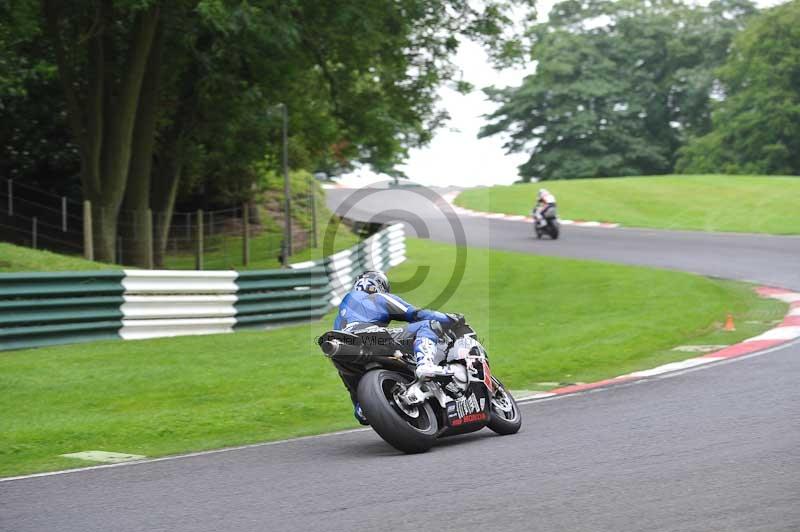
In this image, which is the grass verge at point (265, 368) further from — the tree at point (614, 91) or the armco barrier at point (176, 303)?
the tree at point (614, 91)

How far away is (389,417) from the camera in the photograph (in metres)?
8.32

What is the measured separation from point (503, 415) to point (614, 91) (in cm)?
6804

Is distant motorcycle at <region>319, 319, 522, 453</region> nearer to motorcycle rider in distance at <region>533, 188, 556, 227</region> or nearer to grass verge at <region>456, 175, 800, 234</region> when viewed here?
motorcycle rider in distance at <region>533, 188, 556, 227</region>

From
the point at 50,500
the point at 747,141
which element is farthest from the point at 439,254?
the point at 747,141

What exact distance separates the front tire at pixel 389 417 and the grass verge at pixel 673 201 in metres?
26.7

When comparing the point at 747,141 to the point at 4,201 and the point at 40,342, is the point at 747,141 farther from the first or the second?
the point at 40,342

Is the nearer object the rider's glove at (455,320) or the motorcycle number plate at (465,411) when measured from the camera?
the motorcycle number plate at (465,411)

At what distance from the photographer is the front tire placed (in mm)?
8328

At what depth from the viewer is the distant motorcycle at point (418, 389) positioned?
330 inches

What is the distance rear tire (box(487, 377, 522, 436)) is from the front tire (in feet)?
2.45

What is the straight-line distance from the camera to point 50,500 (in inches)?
282

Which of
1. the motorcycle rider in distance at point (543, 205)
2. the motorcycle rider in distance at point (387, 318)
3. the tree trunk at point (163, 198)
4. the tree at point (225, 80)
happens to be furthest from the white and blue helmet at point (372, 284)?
the motorcycle rider in distance at point (543, 205)

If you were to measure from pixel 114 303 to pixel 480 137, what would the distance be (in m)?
64.8

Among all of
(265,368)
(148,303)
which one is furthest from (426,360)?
(148,303)
